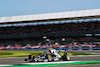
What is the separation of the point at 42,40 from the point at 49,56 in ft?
114

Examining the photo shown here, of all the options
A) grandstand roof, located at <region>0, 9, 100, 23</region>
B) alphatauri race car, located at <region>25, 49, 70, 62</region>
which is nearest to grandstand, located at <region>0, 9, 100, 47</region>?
grandstand roof, located at <region>0, 9, 100, 23</region>

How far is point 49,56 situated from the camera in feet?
53.2

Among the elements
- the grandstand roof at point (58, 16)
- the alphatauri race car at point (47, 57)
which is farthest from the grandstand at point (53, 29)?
the alphatauri race car at point (47, 57)

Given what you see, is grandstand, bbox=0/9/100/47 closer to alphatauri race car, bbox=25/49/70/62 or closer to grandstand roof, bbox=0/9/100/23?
grandstand roof, bbox=0/9/100/23

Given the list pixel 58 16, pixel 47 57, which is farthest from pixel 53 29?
pixel 47 57

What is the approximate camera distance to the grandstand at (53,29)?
44.6m

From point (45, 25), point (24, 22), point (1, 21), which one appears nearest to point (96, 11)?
point (45, 25)

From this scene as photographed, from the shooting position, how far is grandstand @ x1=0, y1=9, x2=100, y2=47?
44.6 meters

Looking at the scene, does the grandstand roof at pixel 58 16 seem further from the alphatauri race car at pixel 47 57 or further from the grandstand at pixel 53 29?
the alphatauri race car at pixel 47 57

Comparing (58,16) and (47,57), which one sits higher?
(58,16)

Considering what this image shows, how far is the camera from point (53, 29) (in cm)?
5003

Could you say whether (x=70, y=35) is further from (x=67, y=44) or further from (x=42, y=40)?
(x=42, y=40)

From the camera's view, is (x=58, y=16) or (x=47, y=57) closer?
(x=47, y=57)

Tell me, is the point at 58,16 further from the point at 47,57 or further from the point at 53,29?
the point at 47,57
